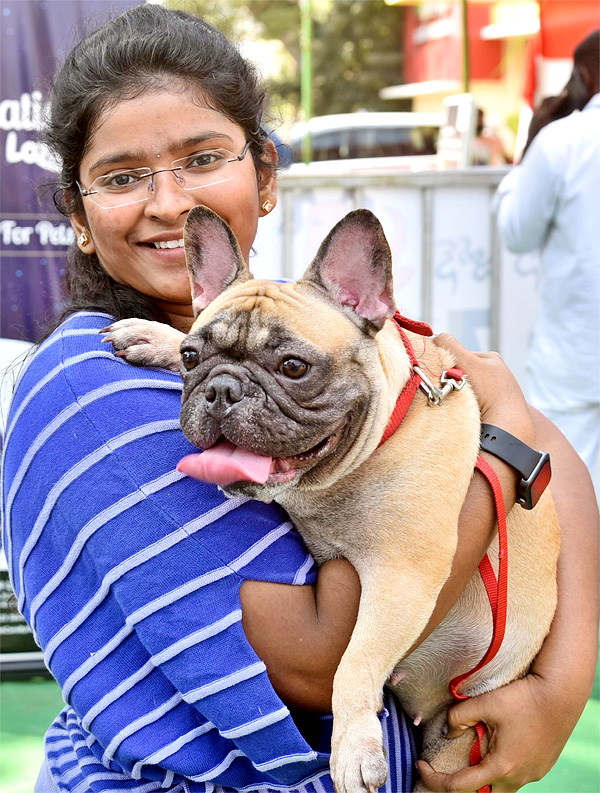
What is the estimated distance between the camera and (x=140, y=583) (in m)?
1.44

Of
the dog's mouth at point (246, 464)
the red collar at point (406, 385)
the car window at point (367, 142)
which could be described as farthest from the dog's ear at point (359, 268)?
the car window at point (367, 142)

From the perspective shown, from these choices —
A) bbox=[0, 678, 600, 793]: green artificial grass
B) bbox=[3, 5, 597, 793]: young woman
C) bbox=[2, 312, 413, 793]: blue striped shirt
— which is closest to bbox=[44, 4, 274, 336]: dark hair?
bbox=[3, 5, 597, 793]: young woman

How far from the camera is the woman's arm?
1.68 metres

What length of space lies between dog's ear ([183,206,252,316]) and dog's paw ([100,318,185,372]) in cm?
11

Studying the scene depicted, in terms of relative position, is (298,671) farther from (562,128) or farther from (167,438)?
(562,128)


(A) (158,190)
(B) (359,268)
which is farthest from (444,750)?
(A) (158,190)

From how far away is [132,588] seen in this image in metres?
1.44

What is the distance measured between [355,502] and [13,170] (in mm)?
2802

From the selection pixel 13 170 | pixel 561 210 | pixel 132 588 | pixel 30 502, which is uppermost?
pixel 13 170

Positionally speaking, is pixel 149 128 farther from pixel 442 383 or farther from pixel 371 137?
pixel 371 137

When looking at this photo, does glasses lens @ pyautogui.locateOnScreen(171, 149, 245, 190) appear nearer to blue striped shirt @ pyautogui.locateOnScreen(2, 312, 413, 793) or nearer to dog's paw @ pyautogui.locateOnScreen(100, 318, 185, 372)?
dog's paw @ pyautogui.locateOnScreen(100, 318, 185, 372)

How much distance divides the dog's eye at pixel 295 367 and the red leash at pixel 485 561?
0.22 meters

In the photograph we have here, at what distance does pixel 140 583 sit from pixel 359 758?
1.56 ft

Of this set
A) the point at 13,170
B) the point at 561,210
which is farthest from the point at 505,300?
the point at 13,170
